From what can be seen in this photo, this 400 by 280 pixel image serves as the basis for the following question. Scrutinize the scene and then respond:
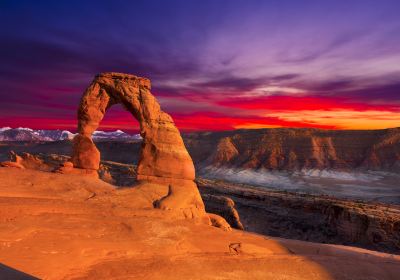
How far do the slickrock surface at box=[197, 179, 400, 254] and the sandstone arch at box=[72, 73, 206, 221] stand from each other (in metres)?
10.2

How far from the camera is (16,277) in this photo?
567cm

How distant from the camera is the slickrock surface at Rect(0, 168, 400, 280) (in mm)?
6844

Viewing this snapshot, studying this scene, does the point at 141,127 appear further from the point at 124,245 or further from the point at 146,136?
the point at 124,245

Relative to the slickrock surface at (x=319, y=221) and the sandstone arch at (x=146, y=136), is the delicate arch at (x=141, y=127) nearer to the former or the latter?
the sandstone arch at (x=146, y=136)

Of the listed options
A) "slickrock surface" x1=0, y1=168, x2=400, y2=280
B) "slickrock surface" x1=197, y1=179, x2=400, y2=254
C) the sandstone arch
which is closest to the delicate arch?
the sandstone arch

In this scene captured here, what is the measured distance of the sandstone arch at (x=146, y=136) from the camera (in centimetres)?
1423

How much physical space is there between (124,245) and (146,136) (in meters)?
7.42

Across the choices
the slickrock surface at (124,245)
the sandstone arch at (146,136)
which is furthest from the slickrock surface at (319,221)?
the slickrock surface at (124,245)

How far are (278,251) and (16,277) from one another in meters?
6.83

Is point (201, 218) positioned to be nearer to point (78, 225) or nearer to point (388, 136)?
point (78, 225)

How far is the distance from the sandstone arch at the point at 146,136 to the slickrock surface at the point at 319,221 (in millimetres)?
10152

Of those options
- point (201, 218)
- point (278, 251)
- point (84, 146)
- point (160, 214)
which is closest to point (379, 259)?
point (278, 251)

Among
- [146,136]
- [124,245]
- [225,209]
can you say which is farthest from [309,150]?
[124,245]

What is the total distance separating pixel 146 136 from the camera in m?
14.8
